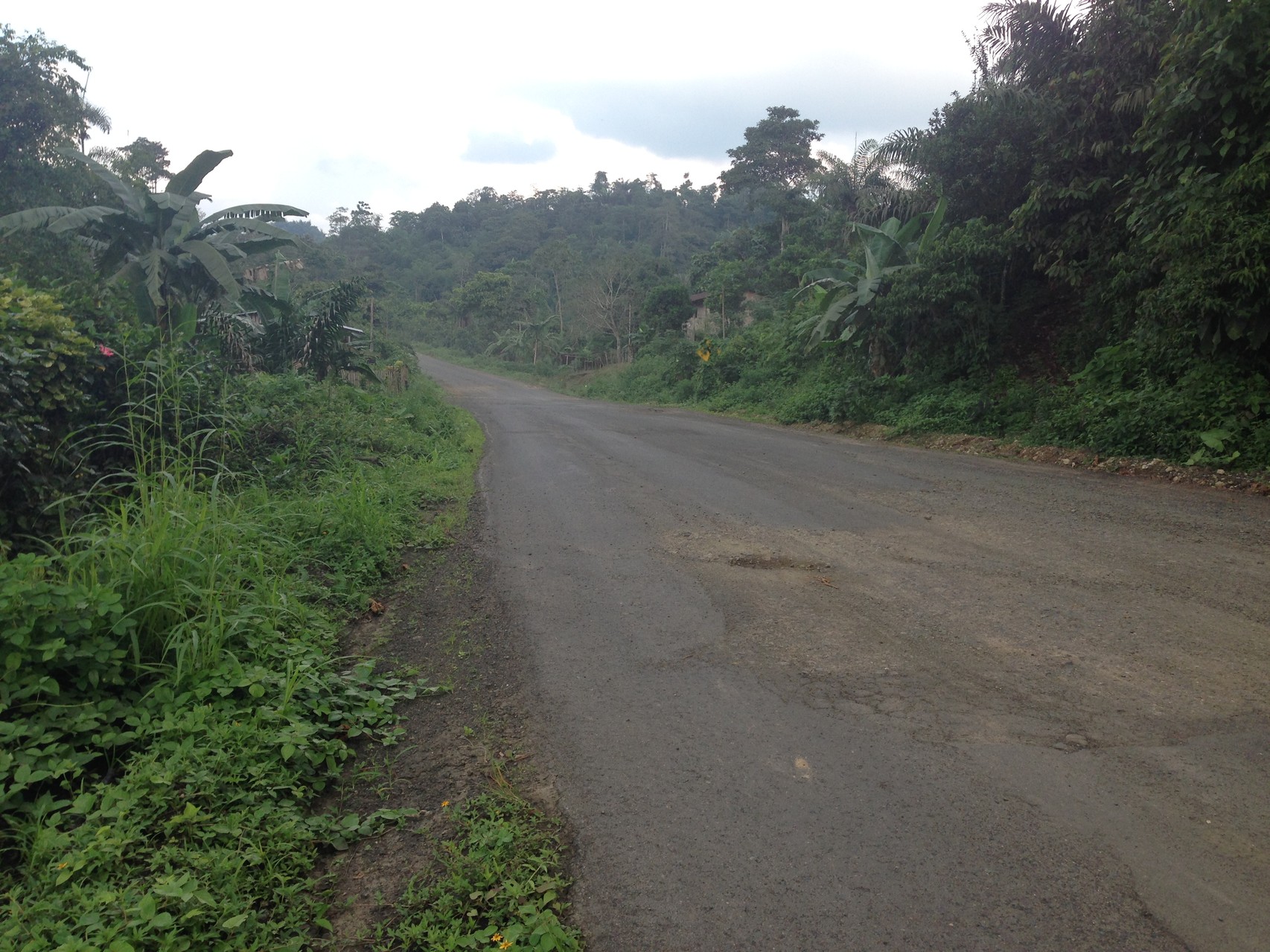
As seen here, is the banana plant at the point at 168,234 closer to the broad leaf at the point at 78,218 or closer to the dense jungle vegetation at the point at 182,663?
the broad leaf at the point at 78,218

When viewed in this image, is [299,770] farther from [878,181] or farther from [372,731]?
[878,181]

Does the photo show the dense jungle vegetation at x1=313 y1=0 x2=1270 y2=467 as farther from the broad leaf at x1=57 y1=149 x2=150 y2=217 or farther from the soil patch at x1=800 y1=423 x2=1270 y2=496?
the broad leaf at x1=57 y1=149 x2=150 y2=217

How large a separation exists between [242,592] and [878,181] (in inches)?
795

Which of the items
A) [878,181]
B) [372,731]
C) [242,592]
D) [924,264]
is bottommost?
[372,731]

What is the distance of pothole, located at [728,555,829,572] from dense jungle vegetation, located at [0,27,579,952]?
2730mm

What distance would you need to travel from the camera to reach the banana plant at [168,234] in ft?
41.4

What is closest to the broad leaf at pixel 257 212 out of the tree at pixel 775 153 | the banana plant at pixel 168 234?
the banana plant at pixel 168 234

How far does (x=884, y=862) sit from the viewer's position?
2834 mm

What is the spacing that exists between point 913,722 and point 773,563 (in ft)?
8.88

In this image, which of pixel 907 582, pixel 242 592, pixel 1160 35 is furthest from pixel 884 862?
pixel 1160 35

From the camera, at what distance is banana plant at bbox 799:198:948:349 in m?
16.0

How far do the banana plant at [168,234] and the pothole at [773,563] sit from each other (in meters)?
9.46

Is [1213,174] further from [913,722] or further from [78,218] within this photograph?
[78,218]

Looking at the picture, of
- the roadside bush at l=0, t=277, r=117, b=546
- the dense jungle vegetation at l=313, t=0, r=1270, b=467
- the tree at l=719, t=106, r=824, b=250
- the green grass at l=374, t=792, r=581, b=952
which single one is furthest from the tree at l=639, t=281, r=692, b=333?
the green grass at l=374, t=792, r=581, b=952
